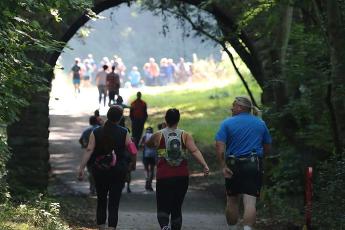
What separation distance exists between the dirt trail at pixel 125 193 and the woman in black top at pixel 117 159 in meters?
2.17

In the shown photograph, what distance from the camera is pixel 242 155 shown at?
28.7ft

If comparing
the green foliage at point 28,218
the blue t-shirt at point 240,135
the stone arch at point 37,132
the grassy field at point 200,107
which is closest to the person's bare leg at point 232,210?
the blue t-shirt at point 240,135

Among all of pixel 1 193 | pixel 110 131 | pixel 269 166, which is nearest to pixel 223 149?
pixel 110 131

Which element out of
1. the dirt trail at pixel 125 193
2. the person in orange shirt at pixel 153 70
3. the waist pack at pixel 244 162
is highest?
the person in orange shirt at pixel 153 70

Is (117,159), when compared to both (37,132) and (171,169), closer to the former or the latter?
(171,169)

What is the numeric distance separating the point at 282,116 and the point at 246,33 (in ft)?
10.3

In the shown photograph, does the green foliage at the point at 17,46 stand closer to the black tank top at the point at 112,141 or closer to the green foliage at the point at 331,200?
the black tank top at the point at 112,141

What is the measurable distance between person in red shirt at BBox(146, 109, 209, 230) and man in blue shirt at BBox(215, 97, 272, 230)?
1.43ft

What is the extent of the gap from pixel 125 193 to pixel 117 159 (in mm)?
7638

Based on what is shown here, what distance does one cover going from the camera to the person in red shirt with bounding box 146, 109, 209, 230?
28.9ft

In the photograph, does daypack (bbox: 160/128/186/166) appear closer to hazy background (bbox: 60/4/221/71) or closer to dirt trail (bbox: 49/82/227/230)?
dirt trail (bbox: 49/82/227/230)

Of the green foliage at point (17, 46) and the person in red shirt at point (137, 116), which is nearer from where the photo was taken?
the green foliage at point (17, 46)

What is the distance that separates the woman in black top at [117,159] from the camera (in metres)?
9.15

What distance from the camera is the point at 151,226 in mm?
11828
